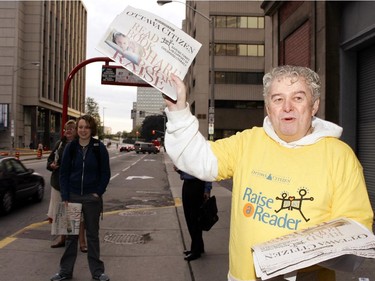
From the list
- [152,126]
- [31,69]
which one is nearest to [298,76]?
[31,69]

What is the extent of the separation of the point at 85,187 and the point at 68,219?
0.41 metres

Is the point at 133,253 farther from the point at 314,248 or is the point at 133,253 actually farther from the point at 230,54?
the point at 230,54

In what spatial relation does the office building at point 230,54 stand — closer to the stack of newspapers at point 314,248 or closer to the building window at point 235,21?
the building window at point 235,21

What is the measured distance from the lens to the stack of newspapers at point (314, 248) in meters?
1.66

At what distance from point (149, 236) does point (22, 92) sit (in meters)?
59.2

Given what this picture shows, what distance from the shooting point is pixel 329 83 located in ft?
33.9

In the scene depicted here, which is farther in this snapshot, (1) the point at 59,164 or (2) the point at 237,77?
(2) the point at 237,77

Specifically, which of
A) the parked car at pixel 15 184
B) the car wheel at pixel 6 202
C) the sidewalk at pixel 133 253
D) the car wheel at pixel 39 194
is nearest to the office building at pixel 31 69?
the car wheel at pixel 39 194

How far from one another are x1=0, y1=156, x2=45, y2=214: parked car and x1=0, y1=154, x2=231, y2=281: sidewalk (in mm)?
1614

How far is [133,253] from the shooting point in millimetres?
6344

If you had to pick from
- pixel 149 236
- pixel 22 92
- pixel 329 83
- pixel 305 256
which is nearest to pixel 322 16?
pixel 329 83

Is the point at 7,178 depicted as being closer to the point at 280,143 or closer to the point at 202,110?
the point at 280,143

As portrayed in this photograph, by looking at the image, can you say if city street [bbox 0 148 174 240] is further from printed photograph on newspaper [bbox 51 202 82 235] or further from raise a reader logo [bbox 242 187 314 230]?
raise a reader logo [bbox 242 187 314 230]

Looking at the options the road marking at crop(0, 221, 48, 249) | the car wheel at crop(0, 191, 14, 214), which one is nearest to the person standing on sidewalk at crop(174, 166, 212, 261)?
the road marking at crop(0, 221, 48, 249)
